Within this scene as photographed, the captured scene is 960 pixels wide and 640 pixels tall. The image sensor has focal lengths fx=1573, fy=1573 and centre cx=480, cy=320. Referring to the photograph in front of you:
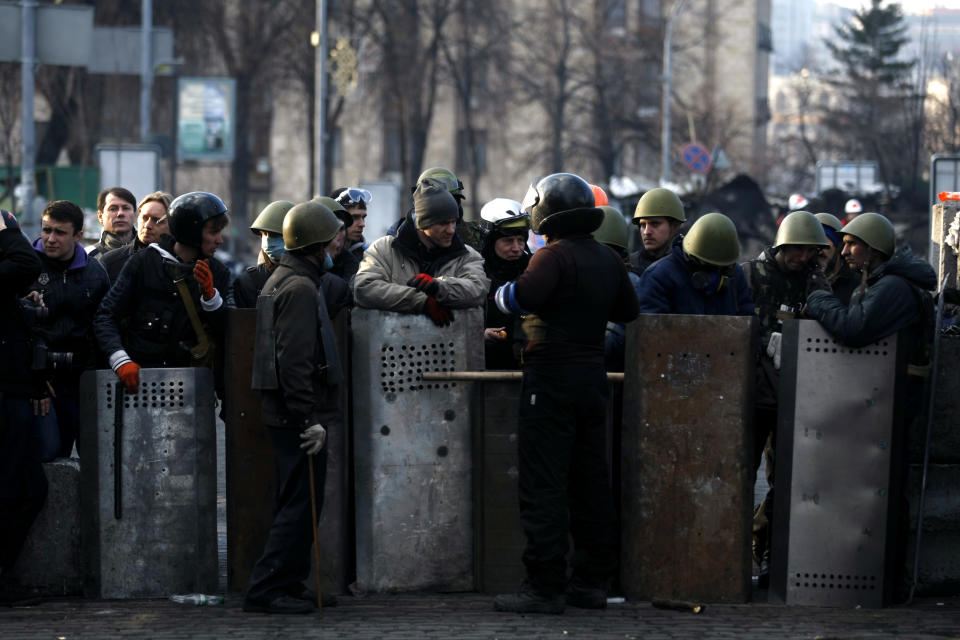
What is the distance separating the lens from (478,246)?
9.26 metres

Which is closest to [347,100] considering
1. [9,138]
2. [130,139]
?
[130,139]

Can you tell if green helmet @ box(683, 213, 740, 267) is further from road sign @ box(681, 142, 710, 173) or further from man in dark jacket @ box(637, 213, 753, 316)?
road sign @ box(681, 142, 710, 173)

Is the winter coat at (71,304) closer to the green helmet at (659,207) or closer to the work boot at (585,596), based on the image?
the work boot at (585,596)

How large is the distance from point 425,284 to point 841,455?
6.90 feet

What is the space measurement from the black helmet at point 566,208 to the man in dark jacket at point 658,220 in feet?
5.37

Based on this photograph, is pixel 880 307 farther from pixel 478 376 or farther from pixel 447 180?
pixel 447 180

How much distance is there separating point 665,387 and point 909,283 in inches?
49.6

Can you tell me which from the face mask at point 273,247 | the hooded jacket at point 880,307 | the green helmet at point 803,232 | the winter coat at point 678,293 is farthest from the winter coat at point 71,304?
the green helmet at point 803,232

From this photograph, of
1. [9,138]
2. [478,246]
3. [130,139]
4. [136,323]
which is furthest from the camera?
[130,139]

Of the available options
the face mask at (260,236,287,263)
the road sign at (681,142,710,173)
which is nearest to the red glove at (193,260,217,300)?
the face mask at (260,236,287,263)

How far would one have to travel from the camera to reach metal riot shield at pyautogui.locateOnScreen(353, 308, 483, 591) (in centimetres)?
756

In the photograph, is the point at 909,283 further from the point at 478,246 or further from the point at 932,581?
the point at 478,246

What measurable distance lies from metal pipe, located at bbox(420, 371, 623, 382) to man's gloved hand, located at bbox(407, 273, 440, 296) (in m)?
0.40

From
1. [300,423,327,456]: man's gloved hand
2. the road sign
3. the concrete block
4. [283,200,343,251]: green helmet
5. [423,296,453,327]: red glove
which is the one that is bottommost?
the concrete block
